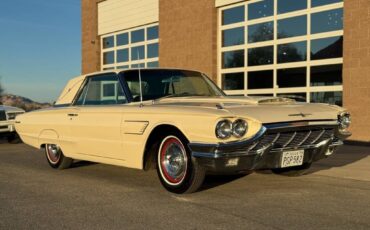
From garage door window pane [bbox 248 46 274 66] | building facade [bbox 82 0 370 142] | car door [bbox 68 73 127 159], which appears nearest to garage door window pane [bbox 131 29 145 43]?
building facade [bbox 82 0 370 142]

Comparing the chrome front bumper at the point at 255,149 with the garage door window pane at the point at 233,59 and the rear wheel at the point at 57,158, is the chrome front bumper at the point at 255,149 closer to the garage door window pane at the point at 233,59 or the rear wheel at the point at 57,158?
the rear wheel at the point at 57,158

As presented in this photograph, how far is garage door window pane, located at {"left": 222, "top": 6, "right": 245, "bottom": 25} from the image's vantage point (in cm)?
1441

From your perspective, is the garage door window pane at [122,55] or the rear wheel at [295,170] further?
the garage door window pane at [122,55]

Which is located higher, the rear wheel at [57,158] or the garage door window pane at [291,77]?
the garage door window pane at [291,77]

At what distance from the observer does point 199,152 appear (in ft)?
16.6

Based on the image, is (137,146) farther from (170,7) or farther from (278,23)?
(170,7)

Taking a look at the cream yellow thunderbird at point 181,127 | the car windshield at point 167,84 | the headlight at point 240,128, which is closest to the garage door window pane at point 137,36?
the cream yellow thunderbird at point 181,127

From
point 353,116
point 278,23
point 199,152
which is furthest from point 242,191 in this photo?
point 278,23

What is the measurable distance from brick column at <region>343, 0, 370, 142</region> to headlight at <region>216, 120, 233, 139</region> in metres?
7.18

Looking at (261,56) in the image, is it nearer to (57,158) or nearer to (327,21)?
(327,21)

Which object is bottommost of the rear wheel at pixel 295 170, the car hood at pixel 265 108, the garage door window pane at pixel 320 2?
the rear wheel at pixel 295 170

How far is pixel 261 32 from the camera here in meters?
13.9

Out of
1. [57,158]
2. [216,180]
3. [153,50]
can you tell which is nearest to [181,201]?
[216,180]

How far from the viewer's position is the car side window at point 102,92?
6.66 meters
